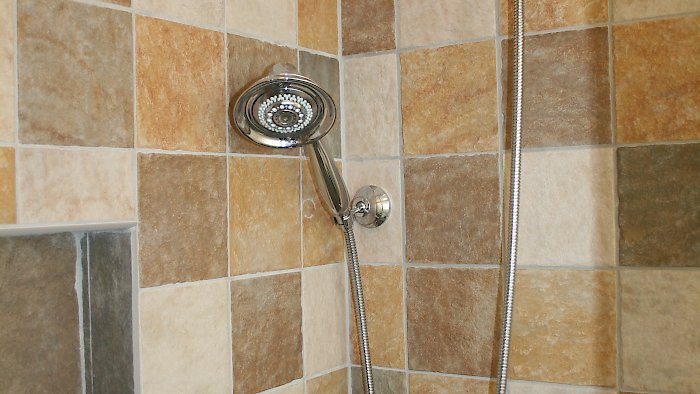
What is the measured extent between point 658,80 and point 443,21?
360mm

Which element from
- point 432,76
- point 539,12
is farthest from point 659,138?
point 432,76

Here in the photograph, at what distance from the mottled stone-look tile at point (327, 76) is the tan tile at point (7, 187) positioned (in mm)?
519

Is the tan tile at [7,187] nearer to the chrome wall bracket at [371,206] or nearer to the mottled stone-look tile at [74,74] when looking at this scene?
the mottled stone-look tile at [74,74]

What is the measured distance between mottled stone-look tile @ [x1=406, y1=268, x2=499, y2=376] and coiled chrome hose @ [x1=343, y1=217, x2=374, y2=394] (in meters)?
0.09

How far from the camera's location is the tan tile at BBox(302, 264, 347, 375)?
3.88ft

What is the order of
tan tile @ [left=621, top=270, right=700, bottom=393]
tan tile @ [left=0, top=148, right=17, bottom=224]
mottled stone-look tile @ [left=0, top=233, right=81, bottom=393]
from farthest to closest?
tan tile @ [left=621, top=270, right=700, bottom=393], mottled stone-look tile @ [left=0, top=233, right=81, bottom=393], tan tile @ [left=0, top=148, right=17, bottom=224]

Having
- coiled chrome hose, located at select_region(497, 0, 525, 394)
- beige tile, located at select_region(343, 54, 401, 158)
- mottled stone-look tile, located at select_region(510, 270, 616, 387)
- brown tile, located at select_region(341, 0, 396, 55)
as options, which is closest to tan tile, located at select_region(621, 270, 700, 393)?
mottled stone-look tile, located at select_region(510, 270, 616, 387)

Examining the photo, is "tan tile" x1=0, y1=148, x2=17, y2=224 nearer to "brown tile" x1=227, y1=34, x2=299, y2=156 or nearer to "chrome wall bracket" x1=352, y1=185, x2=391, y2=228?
"brown tile" x1=227, y1=34, x2=299, y2=156

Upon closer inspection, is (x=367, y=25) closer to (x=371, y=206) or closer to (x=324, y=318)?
(x=371, y=206)

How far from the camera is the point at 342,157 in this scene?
1277 mm

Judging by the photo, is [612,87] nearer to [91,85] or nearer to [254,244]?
[254,244]

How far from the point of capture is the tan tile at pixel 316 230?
1186 mm

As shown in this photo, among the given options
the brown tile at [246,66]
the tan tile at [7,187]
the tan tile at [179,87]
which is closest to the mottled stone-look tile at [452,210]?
the brown tile at [246,66]

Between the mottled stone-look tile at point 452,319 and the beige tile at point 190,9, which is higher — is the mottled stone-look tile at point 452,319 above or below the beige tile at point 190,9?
below
